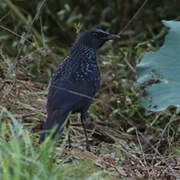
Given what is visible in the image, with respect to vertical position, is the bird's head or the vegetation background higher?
the bird's head

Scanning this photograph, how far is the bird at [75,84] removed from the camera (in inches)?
160

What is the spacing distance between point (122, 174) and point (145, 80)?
104 centimetres

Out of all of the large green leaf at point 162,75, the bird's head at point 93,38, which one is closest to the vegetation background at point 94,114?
the bird's head at point 93,38

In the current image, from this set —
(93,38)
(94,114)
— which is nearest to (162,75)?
(93,38)

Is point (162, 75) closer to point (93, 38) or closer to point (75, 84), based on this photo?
point (75, 84)

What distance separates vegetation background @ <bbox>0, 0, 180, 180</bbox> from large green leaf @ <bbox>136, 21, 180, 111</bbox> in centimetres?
43

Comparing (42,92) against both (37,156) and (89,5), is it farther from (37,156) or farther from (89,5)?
(89,5)

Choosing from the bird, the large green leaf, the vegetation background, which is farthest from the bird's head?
the large green leaf

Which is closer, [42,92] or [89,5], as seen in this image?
[42,92]

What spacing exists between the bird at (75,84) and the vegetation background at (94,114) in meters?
0.21

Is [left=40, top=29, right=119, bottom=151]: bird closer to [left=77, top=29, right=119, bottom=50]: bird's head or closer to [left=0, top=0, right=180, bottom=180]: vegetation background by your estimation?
[left=77, top=29, right=119, bottom=50]: bird's head

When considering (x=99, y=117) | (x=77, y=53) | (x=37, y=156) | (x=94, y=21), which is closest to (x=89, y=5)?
(x=94, y=21)

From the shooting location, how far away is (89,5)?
9.36 m

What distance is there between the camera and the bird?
407 centimetres
